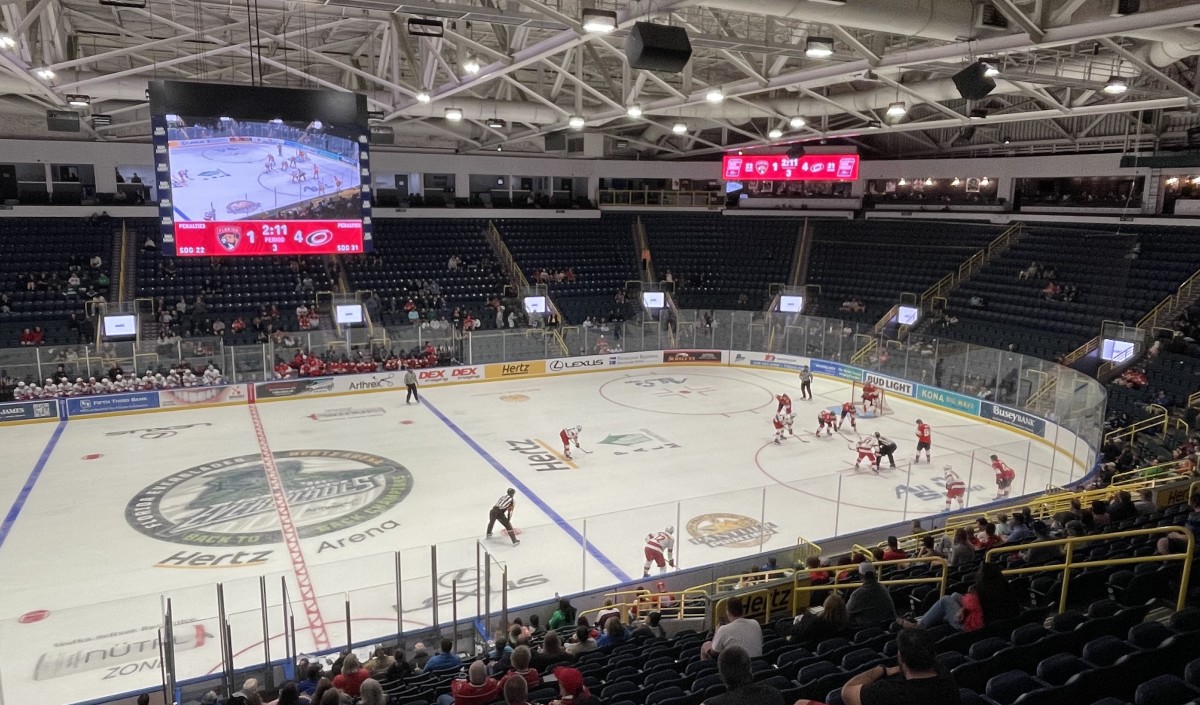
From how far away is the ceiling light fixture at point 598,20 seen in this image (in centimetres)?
1167

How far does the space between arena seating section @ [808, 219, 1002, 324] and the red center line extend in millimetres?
23670

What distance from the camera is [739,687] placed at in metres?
3.77

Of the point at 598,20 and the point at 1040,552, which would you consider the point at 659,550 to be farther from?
the point at 598,20

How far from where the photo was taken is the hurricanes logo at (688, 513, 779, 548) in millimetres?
14383

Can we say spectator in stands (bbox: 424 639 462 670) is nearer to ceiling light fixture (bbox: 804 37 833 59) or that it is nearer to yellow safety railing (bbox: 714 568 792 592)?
yellow safety railing (bbox: 714 568 792 592)

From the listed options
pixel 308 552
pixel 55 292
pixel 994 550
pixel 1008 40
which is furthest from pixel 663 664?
pixel 55 292

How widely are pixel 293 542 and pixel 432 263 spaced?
22070 millimetres

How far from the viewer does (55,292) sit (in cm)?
2886

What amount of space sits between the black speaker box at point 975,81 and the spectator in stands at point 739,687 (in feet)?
40.7

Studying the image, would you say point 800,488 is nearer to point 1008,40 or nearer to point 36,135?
point 1008,40

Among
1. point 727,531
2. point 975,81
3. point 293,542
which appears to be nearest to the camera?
point 975,81

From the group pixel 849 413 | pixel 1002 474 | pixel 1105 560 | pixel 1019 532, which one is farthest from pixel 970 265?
pixel 1105 560

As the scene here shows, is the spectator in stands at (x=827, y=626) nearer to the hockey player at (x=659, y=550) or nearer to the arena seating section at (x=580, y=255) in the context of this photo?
the hockey player at (x=659, y=550)

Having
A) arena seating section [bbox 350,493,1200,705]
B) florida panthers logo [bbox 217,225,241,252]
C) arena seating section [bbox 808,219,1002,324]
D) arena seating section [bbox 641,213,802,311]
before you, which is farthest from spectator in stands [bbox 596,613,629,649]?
arena seating section [bbox 641,213,802,311]
